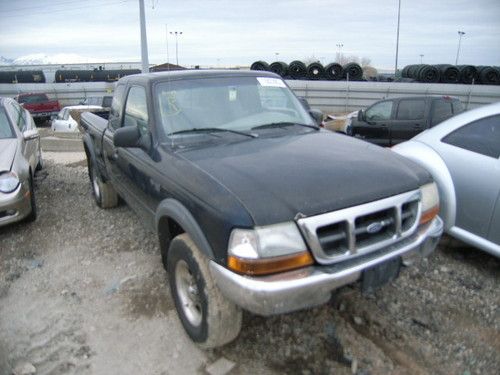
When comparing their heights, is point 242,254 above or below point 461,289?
above

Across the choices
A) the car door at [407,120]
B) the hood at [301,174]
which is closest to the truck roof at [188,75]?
the hood at [301,174]

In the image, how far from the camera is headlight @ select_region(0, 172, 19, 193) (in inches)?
183

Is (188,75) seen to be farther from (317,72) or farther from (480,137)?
(317,72)

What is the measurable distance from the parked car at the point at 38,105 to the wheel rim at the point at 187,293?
68.8 ft

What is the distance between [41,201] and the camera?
20.1 ft

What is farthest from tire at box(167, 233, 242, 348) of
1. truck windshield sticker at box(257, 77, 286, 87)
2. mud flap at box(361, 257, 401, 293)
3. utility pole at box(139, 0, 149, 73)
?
utility pole at box(139, 0, 149, 73)

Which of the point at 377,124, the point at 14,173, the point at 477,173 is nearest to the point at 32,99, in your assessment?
the point at 377,124

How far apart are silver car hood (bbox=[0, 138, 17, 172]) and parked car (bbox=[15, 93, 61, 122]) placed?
56.8 ft

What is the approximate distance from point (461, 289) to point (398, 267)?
1311mm

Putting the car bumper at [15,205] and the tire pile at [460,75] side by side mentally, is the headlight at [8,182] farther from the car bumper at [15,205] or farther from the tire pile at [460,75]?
the tire pile at [460,75]

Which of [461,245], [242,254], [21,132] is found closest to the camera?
[242,254]

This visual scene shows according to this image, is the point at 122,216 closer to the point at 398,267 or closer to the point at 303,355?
the point at 303,355

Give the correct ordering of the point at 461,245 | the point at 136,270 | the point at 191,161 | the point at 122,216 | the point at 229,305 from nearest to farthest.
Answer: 1. the point at 229,305
2. the point at 191,161
3. the point at 136,270
4. the point at 461,245
5. the point at 122,216

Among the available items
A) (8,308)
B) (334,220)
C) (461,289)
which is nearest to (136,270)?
(8,308)
